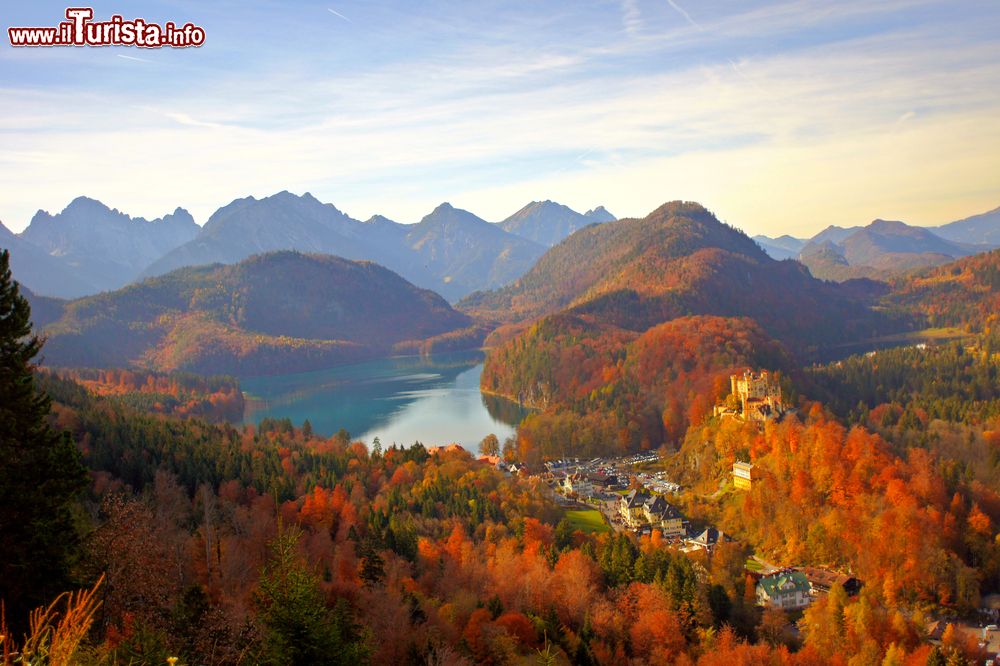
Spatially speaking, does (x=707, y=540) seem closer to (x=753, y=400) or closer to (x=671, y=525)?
(x=671, y=525)

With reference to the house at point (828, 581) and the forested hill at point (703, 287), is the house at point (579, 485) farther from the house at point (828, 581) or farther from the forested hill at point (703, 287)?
the forested hill at point (703, 287)

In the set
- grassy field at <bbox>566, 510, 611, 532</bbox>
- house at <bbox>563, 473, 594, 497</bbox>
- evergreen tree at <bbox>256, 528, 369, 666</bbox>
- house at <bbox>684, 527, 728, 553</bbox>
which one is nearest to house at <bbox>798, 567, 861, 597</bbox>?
house at <bbox>684, 527, 728, 553</bbox>

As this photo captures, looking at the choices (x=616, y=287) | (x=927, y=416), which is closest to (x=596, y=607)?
(x=927, y=416)

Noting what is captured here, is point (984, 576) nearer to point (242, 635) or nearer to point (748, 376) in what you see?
point (748, 376)

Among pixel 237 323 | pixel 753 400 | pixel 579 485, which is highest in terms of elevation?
pixel 237 323

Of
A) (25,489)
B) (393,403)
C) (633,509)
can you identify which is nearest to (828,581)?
(633,509)

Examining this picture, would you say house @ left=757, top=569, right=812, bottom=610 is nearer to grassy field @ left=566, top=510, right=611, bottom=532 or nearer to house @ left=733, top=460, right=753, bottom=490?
grassy field @ left=566, top=510, right=611, bottom=532
